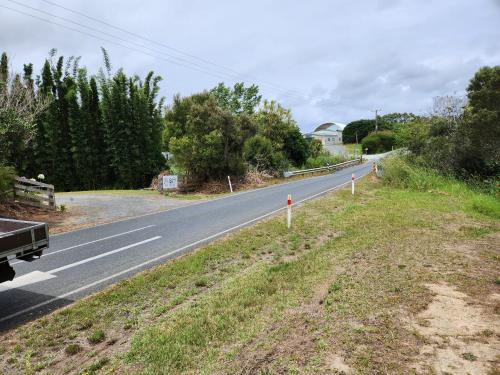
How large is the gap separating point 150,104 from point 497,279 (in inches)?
1568

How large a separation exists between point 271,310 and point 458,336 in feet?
7.96

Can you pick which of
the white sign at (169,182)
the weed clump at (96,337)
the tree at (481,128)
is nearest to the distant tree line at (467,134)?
the tree at (481,128)

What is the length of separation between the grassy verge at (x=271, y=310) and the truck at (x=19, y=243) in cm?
109

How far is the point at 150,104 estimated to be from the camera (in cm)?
4088

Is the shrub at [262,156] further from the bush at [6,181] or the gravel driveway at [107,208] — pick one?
the bush at [6,181]

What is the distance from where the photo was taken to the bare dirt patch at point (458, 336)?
362 centimetres

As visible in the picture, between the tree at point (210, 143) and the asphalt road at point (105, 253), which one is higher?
the tree at point (210, 143)

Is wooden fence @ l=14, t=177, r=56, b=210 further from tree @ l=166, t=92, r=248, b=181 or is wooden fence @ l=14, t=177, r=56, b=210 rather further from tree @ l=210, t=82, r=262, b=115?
tree @ l=210, t=82, r=262, b=115

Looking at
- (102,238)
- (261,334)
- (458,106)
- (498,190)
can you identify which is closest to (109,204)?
(102,238)

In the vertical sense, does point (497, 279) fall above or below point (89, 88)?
below

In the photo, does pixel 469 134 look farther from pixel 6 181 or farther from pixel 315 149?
pixel 315 149

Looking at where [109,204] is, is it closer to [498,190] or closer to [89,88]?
[498,190]

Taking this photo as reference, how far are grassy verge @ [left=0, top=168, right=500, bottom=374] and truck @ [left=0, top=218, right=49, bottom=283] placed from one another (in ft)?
3.59

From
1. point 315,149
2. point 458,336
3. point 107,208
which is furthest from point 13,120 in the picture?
point 315,149
